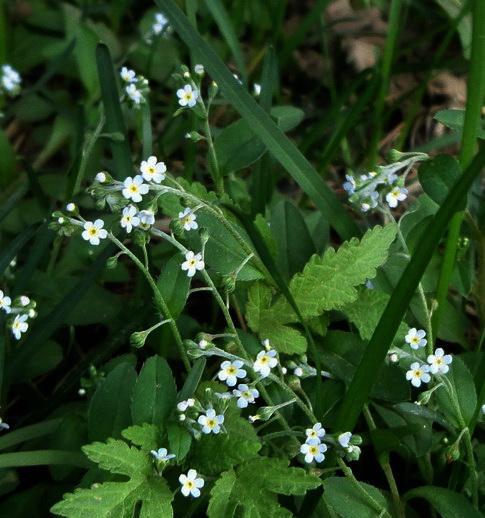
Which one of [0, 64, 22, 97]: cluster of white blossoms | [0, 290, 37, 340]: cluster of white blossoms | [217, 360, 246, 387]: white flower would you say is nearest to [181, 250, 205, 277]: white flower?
[217, 360, 246, 387]: white flower

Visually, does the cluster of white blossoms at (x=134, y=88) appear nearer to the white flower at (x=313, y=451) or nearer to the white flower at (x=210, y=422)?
the white flower at (x=210, y=422)

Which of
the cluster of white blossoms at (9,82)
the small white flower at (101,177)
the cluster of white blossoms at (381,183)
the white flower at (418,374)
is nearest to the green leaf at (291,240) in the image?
the cluster of white blossoms at (381,183)

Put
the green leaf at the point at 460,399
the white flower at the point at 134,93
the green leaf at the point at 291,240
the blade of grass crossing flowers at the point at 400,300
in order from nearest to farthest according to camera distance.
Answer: the blade of grass crossing flowers at the point at 400,300 → the green leaf at the point at 460,399 → the green leaf at the point at 291,240 → the white flower at the point at 134,93

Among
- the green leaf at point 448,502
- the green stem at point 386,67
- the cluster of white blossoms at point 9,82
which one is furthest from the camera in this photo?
the cluster of white blossoms at point 9,82

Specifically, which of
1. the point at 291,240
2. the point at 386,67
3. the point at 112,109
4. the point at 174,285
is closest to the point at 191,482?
the point at 174,285

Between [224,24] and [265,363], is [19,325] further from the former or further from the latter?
[224,24]

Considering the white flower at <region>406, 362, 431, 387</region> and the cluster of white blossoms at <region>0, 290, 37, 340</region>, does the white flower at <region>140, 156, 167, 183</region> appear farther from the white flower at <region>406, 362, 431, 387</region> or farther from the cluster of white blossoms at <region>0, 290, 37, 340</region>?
the white flower at <region>406, 362, 431, 387</region>
